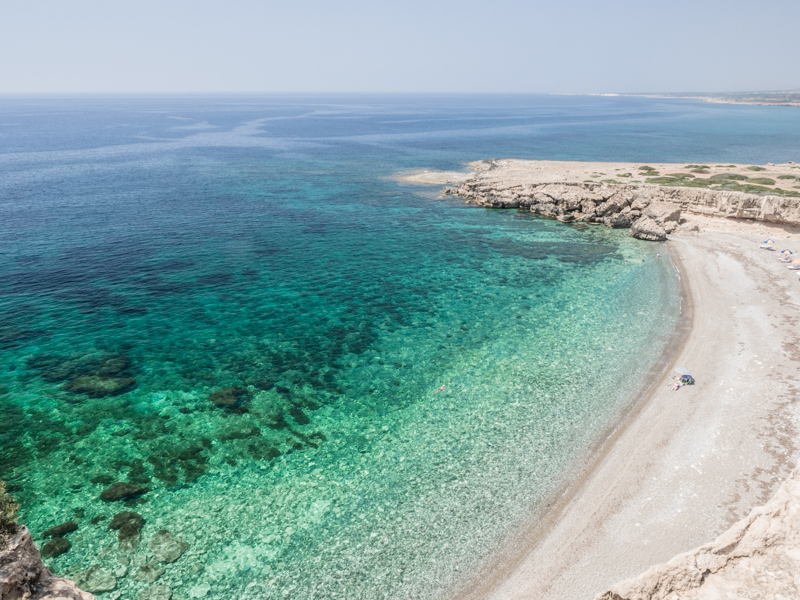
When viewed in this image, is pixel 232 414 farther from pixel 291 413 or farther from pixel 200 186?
pixel 200 186

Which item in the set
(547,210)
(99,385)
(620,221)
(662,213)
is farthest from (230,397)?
(662,213)

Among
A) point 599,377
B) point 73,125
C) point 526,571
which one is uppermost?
point 73,125

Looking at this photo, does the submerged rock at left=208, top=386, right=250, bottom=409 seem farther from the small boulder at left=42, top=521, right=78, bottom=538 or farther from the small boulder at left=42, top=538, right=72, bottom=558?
the small boulder at left=42, top=538, right=72, bottom=558

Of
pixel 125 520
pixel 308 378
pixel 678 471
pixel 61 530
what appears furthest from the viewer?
pixel 308 378

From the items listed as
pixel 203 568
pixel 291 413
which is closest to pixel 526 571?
pixel 203 568

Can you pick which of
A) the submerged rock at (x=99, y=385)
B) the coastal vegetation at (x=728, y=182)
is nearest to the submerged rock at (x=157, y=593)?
the submerged rock at (x=99, y=385)

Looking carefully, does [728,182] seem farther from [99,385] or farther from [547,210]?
[99,385]
